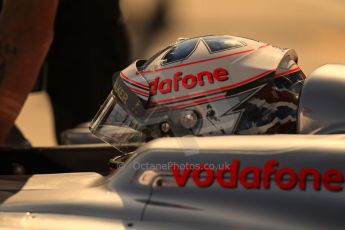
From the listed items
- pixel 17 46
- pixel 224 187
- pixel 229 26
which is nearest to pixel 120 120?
pixel 224 187

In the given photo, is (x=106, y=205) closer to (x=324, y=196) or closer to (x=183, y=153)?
(x=183, y=153)

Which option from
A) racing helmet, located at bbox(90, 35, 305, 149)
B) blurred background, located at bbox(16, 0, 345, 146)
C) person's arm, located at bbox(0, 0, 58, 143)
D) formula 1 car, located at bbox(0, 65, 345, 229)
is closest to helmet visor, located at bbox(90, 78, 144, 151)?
racing helmet, located at bbox(90, 35, 305, 149)

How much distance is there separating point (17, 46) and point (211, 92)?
129 cm

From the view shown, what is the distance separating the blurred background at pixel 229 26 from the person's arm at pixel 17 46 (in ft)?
10.1

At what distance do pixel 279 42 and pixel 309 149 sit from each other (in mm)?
5832

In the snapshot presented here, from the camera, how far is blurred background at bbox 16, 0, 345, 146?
6.77m

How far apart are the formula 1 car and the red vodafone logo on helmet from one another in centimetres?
32

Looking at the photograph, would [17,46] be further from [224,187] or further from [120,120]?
[224,187]

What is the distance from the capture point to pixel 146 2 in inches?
271

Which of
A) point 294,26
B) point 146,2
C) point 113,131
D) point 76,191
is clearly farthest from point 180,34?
point 76,191

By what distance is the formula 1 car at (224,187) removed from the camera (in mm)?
1746

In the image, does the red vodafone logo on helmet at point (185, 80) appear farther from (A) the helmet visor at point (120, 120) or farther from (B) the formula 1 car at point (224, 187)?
(B) the formula 1 car at point (224, 187)

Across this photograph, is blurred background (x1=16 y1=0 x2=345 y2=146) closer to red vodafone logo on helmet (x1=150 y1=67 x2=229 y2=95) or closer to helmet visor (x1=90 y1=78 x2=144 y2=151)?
helmet visor (x1=90 y1=78 x2=144 y2=151)

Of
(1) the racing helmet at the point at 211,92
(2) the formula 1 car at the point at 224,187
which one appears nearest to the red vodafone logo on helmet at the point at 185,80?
(1) the racing helmet at the point at 211,92
